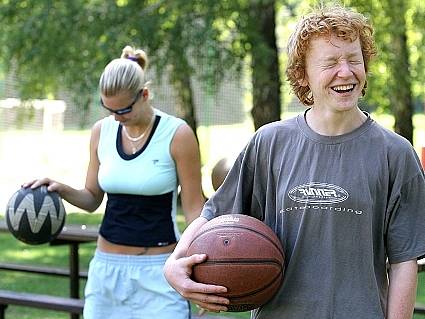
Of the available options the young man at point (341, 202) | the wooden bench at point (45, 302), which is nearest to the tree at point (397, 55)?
the wooden bench at point (45, 302)

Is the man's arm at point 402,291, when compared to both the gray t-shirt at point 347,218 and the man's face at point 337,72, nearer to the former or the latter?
the gray t-shirt at point 347,218

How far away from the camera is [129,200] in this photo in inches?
175

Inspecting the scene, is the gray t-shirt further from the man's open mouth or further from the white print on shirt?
the man's open mouth

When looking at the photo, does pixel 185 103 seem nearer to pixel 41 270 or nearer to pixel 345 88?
pixel 41 270

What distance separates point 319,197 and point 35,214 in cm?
264

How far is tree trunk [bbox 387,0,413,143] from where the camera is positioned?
11594mm

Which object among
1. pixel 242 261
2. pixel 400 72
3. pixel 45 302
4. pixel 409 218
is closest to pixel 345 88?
pixel 409 218

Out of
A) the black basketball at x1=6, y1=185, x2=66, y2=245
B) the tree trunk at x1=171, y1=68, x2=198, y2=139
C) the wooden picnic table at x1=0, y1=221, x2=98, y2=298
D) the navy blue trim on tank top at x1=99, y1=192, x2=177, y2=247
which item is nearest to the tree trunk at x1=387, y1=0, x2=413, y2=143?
the tree trunk at x1=171, y1=68, x2=198, y2=139

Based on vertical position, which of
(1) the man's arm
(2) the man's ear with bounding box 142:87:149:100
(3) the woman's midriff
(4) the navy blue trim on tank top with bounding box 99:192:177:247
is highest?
(2) the man's ear with bounding box 142:87:149:100

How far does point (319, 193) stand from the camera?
2783mm

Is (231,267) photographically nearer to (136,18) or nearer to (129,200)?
(129,200)

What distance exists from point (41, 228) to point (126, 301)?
956 millimetres

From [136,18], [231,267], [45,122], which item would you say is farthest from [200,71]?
[45,122]

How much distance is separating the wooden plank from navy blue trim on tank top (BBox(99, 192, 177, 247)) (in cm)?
153
